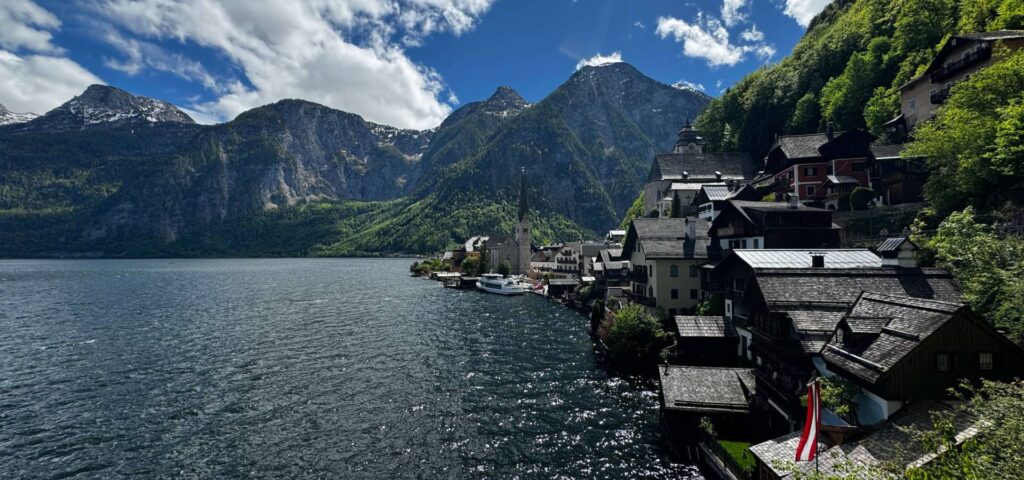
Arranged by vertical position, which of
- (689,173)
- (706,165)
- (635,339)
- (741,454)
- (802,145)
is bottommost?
(741,454)

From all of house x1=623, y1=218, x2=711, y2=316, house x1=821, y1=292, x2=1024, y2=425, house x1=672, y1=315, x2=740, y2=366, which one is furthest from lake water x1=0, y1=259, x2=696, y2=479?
house x1=821, y1=292, x2=1024, y2=425

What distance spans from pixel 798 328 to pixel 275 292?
118568mm

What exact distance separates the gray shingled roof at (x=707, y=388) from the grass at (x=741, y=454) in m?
2.35

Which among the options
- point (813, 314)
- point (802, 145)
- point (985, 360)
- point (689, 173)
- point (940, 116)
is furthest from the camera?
point (689, 173)

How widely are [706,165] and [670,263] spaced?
56.4m

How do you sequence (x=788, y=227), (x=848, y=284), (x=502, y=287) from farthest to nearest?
(x=502, y=287), (x=788, y=227), (x=848, y=284)

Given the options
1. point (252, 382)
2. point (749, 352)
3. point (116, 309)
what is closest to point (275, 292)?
point (116, 309)

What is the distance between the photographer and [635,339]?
147 feet

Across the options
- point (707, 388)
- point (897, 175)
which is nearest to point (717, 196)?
point (897, 175)

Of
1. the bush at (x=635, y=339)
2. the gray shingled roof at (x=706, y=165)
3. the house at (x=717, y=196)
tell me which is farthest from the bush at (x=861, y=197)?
the gray shingled roof at (x=706, y=165)

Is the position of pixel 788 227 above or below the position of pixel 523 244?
below

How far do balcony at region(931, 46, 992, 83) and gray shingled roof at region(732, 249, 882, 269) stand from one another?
29692 millimetres

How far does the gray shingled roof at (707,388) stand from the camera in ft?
92.2

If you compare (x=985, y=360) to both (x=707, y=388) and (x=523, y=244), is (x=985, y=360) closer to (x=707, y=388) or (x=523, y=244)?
(x=707, y=388)
